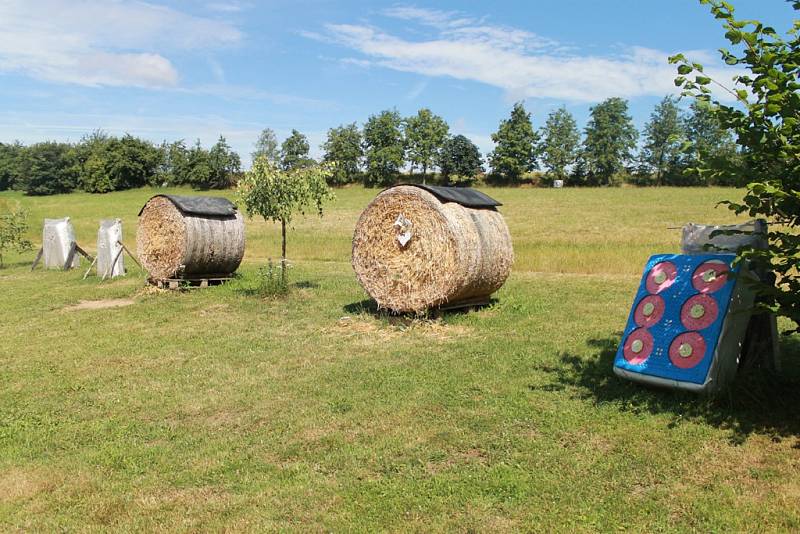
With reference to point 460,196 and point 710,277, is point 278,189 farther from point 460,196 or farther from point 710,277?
point 710,277

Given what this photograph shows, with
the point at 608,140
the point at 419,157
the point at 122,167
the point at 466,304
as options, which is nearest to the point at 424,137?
the point at 419,157

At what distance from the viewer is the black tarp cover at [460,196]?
1081 centimetres

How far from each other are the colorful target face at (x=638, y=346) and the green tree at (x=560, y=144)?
82.9 m

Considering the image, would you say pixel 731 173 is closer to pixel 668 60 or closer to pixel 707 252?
pixel 668 60

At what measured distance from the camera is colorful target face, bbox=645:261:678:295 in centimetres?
686

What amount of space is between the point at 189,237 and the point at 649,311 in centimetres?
1178

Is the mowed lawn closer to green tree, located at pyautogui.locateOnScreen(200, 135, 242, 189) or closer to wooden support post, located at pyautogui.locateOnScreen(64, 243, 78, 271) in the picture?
wooden support post, located at pyautogui.locateOnScreen(64, 243, 78, 271)

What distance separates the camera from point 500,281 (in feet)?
38.1

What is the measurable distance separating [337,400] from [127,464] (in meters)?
2.28

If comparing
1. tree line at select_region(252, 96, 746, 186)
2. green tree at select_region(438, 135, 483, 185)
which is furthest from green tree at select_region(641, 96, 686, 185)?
green tree at select_region(438, 135, 483, 185)

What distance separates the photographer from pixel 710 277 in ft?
21.1

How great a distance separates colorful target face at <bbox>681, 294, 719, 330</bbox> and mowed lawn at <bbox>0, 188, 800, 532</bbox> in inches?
27.2

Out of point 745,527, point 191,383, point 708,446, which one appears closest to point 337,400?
point 191,383

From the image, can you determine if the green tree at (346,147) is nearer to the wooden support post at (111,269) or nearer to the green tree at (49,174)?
the green tree at (49,174)
